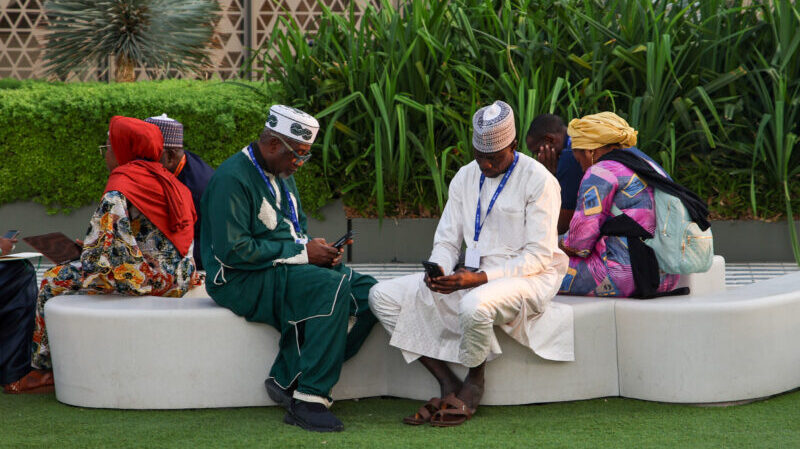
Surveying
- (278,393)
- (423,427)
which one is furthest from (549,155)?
(278,393)

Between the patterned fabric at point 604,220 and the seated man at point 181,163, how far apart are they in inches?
80.9

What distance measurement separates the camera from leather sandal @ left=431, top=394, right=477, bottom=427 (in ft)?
13.3

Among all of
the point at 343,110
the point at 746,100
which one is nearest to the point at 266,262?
the point at 343,110

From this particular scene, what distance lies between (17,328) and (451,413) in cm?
224

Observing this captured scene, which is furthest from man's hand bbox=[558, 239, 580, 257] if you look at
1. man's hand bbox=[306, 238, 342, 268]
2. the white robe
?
man's hand bbox=[306, 238, 342, 268]

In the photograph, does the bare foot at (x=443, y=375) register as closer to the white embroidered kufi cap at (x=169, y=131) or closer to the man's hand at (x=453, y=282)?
the man's hand at (x=453, y=282)

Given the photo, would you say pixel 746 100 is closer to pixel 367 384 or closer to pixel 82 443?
pixel 367 384

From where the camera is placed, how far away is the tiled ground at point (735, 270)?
24.4ft

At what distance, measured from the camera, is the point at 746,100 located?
309 inches

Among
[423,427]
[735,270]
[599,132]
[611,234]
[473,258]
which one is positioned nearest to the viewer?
[423,427]

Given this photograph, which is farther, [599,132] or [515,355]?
[599,132]

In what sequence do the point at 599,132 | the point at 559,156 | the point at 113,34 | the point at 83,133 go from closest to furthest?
1. the point at 599,132
2. the point at 559,156
3. the point at 83,133
4. the point at 113,34

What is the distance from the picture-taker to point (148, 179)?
4.66 metres

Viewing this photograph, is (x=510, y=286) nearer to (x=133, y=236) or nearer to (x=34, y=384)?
(x=133, y=236)
